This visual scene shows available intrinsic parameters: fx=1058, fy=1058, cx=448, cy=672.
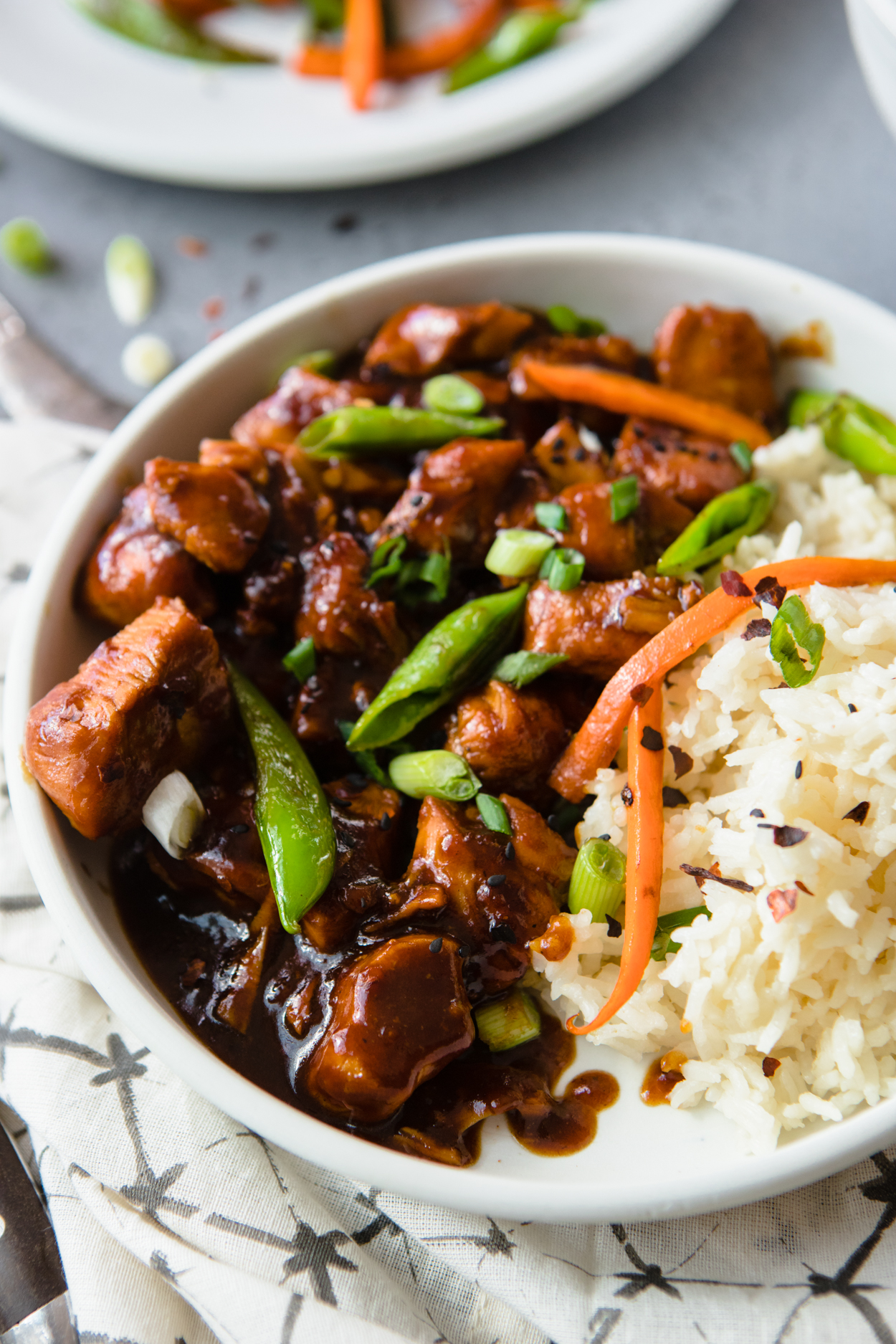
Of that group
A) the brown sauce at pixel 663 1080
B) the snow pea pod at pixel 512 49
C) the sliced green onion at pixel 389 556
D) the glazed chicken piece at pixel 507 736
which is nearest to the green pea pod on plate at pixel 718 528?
the glazed chicken piece at pixel 507 736

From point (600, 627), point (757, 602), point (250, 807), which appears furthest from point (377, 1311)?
point (757, 602)

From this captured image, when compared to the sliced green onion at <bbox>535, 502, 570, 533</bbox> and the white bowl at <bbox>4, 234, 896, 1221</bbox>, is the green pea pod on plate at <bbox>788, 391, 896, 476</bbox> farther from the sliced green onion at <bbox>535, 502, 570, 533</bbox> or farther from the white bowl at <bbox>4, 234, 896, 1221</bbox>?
the sliced green onion at <bbox>535, 502, 570, 533</bbox>

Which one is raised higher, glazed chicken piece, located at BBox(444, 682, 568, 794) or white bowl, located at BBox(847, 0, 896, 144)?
white bowl, located at BBox(847, 0, 896, 144)

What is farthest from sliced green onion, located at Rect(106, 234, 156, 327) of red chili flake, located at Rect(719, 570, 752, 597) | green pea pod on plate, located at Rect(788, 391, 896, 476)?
red chili flake, located at Rect(719, 570, 752, 597)

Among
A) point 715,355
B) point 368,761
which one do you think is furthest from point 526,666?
point 715,355

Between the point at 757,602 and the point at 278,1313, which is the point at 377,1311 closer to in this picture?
the point at 278,1313

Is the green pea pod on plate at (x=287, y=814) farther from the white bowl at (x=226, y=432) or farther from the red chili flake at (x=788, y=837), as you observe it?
the red chili flake at (x=788, y=837)
